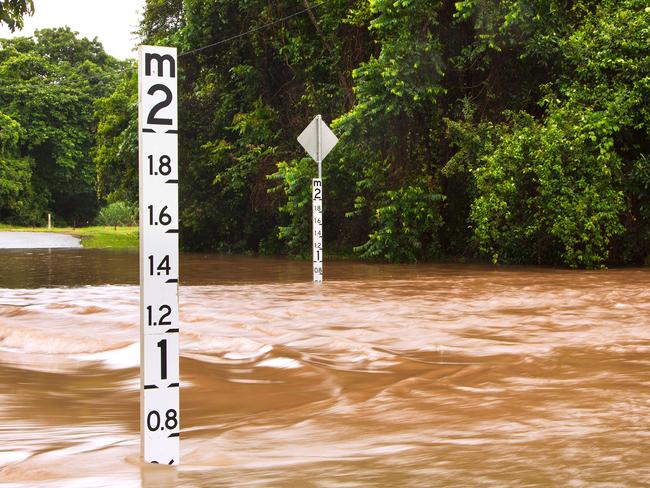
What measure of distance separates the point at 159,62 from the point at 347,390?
122 inches

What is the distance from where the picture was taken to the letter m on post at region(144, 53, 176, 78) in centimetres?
444

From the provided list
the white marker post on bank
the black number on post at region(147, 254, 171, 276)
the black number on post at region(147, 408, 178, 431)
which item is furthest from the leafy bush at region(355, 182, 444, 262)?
the black number on post at region(147, 408, 178, 431)

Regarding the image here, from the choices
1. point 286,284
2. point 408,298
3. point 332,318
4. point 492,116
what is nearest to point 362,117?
point 492,116

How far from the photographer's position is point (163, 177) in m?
4.40

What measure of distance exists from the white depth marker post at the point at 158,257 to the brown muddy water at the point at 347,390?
0.87ft

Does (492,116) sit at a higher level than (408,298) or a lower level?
higher

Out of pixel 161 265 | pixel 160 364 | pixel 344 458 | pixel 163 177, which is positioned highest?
pixel 163 177

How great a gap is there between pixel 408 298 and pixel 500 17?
10.2m

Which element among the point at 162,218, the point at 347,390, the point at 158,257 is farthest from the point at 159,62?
the point at 347,390

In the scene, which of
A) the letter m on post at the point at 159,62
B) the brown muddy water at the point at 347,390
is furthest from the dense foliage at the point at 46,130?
the letter m on post at the point at 159,62

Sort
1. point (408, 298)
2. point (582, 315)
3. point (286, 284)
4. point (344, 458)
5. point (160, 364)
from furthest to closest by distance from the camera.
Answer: point (286, 284)
point (408, 298)
point (582, 315)
point (344, 458)
point (160, 364)

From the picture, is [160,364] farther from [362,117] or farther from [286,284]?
[362,117]

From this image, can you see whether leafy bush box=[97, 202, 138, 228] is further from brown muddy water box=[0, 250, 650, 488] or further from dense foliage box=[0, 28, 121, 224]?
brown muddy water box=[0, 250, 650, 488]

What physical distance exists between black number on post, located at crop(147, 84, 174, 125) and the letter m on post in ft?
0.24
